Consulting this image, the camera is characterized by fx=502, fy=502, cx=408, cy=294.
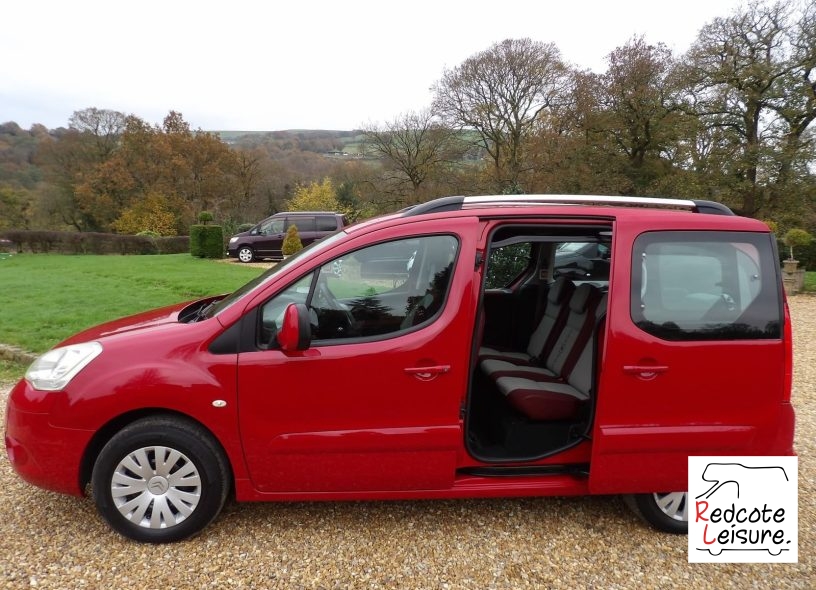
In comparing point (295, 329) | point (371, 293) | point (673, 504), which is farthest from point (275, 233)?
point (673, 504)

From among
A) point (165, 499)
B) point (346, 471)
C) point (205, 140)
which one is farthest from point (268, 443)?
point (205, 140)

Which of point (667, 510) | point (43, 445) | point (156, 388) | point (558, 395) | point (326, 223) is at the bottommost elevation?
point (667, 510)

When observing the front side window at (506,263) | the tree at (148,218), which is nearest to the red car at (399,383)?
the front side window at (506,263)

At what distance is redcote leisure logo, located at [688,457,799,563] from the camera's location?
2564mm

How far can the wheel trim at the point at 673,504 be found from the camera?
2.78 meters

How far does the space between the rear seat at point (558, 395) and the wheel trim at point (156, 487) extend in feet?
6.06

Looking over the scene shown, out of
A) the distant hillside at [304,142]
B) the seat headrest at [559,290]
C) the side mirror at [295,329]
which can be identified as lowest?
the side mirror at [295,329]

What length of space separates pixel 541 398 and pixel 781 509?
131 cm

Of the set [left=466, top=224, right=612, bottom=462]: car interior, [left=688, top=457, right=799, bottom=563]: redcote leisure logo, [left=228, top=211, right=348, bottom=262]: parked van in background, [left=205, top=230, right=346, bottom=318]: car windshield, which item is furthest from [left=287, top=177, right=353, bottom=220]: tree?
[left=688, top=457, right=799, bottom=563]: redcote leisure logo

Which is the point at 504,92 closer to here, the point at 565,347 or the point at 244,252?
the point at 244,252

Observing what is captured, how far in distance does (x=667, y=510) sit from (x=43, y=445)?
131 inches

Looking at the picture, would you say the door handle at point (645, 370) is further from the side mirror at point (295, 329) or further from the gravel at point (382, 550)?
the side mirror at point (295, 329)

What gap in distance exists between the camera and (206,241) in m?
20.4

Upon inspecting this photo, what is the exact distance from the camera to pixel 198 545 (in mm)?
2596
